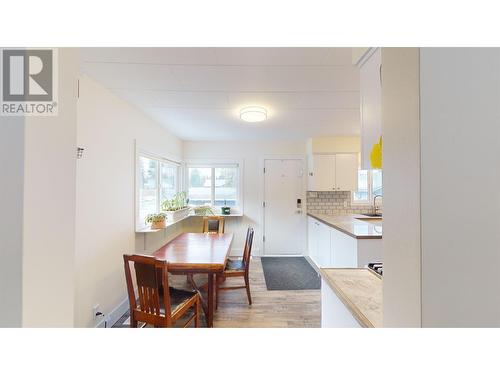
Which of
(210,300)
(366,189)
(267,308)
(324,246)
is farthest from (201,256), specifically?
(366,189)

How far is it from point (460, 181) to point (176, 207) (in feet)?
12.3

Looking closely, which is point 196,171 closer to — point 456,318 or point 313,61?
point 313,61

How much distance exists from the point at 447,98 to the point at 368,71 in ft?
2.23

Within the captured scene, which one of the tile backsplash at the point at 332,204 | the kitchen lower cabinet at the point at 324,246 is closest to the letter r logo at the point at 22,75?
the kitchen lower cabinet at the point at 324,246

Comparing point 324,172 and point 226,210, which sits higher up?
point 324,172

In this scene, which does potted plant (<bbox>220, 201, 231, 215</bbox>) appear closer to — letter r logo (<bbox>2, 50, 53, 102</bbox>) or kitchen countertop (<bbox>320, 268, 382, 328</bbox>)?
kitchen countertop (<bbox>320, 268, 382, 328</bbox>)

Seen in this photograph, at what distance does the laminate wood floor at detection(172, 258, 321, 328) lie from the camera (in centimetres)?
224

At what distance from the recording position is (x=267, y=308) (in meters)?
2.52

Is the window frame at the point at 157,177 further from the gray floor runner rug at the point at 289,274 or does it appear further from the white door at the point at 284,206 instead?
the gray floor runner rug at the point at 289,274

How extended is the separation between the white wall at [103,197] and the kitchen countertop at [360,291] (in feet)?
6.37

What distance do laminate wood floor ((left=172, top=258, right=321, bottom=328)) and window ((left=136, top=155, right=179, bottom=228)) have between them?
1.17 m

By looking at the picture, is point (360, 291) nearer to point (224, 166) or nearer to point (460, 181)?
point (460, 181)

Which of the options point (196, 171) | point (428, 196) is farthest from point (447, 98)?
point (196, 171)

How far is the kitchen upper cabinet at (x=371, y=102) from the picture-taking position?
0.97m
